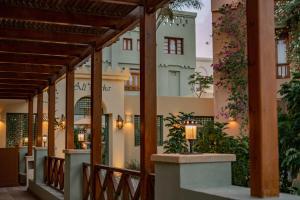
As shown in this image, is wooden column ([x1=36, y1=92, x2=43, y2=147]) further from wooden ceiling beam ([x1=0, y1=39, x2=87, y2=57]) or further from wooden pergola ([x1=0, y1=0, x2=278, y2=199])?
wooden ceiling beam ([x1=0, y1=39, x2=87, y2=57])

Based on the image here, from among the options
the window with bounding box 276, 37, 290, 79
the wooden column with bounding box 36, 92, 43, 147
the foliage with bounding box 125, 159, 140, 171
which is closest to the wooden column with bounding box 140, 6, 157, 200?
the wooden column with bounding box 36, 92, 43, 147

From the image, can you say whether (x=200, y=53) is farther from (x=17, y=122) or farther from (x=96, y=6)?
(x=96, y=6)

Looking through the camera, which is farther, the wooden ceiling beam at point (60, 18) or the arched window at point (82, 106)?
the arched window at point (82, 106)

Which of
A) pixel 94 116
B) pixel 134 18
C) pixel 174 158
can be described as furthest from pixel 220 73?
pixel 174 158

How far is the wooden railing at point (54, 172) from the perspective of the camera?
9.30m

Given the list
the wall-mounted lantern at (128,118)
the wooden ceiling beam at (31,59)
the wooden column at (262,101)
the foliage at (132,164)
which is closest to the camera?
the wooden column at (262,101)

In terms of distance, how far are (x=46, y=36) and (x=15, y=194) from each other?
5.57 meters

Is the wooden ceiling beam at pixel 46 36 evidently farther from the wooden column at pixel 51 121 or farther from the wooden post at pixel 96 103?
the wooden column at pixel 51 121

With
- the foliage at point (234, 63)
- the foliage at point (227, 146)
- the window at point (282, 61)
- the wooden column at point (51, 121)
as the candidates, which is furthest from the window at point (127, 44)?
the foliage at point (227, 146)

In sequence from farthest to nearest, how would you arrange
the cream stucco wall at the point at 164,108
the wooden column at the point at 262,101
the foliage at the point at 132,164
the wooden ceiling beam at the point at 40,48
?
the cream stucco wall at the point at 164,108 → the foliage at the point at 132,164 → the wooden ceiling beam at the point at 40,48 → the wooden column at the point at 262,101

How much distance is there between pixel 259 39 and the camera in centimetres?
314

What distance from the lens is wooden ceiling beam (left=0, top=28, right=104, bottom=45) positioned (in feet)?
21.3

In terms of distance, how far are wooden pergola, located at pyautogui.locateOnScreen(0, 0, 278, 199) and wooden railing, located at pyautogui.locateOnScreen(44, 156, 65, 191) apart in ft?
3.50

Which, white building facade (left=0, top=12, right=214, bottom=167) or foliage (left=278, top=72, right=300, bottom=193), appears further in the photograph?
white building facade (left=0, top=12, right=214, bottom=167)
